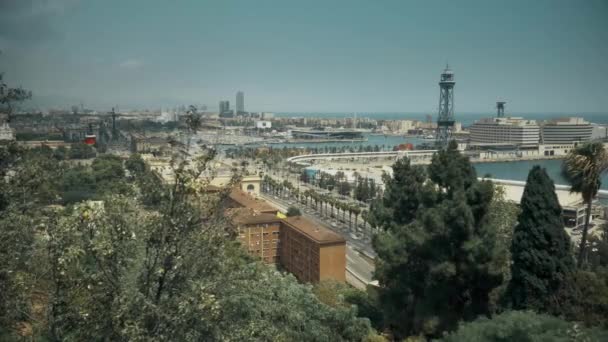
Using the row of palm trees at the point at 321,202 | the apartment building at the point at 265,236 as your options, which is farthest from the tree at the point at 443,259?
the row of palm trees at the point at 321,202

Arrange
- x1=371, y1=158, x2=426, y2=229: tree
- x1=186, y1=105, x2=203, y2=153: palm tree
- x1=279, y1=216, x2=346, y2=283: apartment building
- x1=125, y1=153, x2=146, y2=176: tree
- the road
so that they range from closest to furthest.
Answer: x1=186, y1=105, x2=203, y2=153: palm tree < x1=125, y1=153, x2=146, y2=176: tree < x1=371, y1=158, x2=426, y2=229: tree < x1=279, y1=216, x2=346, y2=283: apartment building < the road

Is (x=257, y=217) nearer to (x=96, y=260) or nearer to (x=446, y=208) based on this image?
(x=446, y=208)

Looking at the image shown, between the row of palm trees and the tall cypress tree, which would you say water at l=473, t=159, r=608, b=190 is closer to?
the row of palm trees

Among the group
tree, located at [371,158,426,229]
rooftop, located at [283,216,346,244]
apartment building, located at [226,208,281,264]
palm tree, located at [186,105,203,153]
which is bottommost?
apartment building, located at [226,208,281,264]

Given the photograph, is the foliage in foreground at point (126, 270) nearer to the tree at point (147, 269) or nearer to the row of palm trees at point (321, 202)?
the tree at point (147, 269)

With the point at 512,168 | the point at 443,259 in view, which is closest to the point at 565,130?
the point at 512,168

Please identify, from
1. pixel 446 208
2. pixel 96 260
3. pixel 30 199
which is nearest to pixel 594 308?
pixel 446 208

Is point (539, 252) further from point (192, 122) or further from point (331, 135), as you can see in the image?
point (331, 135)

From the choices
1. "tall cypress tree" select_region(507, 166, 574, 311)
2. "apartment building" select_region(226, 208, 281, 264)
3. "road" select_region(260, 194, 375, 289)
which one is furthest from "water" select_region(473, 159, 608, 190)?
"tall cypress tree" select_region(507, 166, 574, 311)
